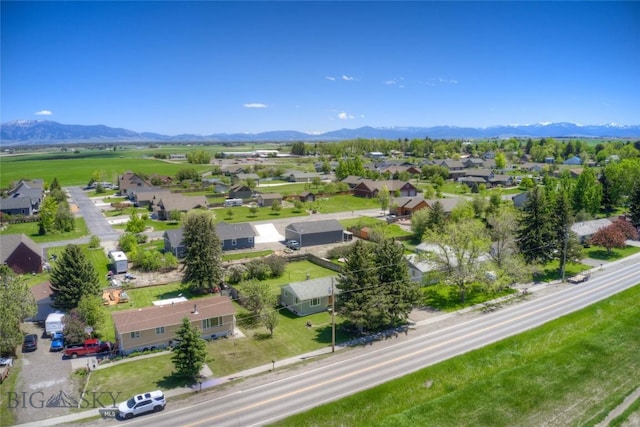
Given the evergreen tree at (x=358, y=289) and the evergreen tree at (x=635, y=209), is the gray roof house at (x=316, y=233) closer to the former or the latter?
the evergreen tree at (x=358, y=289)

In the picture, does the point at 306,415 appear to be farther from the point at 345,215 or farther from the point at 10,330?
the point at 345,215

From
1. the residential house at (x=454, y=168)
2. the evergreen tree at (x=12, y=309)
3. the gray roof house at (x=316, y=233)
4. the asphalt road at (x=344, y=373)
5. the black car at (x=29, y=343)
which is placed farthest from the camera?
the residential house at (x=454, y=168)

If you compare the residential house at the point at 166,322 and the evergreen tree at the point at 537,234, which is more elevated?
the evergreen tree at the point at 537,234

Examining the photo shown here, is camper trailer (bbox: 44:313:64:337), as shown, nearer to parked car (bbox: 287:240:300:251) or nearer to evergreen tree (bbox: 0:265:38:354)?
evergreen tree (bbox: 0:265:38:354)

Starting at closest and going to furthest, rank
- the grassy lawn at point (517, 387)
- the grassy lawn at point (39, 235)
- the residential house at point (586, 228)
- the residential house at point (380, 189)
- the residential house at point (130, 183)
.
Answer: the grassy lawn at point (517, 387)
the residential house at point (586, 228)
the grassy lawn at point (39, 235)
the residential house at point (380, 189)
the residential house at point (130, 183)

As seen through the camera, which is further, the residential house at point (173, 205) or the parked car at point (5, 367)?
the residential house at point (173, 205)

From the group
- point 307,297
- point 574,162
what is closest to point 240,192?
point 307,297

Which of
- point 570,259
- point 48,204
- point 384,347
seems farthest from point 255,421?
point 48,204

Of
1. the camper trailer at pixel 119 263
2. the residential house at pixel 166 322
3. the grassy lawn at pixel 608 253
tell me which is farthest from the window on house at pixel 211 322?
the grassy lawn at pixel 608 253
